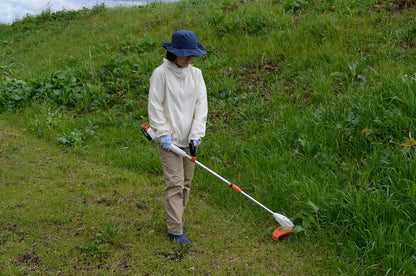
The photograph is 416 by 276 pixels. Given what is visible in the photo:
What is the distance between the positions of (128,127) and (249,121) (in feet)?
7.34

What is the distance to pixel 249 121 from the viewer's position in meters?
6.20

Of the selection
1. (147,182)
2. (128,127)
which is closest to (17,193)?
(147,182)

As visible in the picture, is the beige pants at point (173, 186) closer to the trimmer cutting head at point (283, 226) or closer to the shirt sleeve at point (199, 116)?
the shirt sleeve at point (199, 116)

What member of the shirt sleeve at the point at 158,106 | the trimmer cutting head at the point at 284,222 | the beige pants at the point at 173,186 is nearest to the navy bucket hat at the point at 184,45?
the shirt sleeve at the point at 158,106

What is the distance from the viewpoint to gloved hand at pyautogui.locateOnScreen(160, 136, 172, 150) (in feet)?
12.1

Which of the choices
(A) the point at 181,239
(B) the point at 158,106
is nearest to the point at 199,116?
(B) the point at 158,106

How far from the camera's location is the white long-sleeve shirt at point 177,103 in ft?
12.2

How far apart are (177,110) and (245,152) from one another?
197 centimetres

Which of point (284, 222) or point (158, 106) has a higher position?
point (158, 106)

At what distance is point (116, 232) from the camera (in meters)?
4.03

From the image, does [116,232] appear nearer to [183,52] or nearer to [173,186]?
[173,186]

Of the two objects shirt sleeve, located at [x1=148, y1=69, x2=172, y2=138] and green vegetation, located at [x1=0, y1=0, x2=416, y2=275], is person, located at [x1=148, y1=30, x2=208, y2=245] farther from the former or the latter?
green vegetation, located at [x1=0, y1=0, x2=416, y2=275]

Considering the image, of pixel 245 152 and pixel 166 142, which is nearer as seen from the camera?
pixel 166 142

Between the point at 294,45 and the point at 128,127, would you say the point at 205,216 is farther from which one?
the point at 294,45
